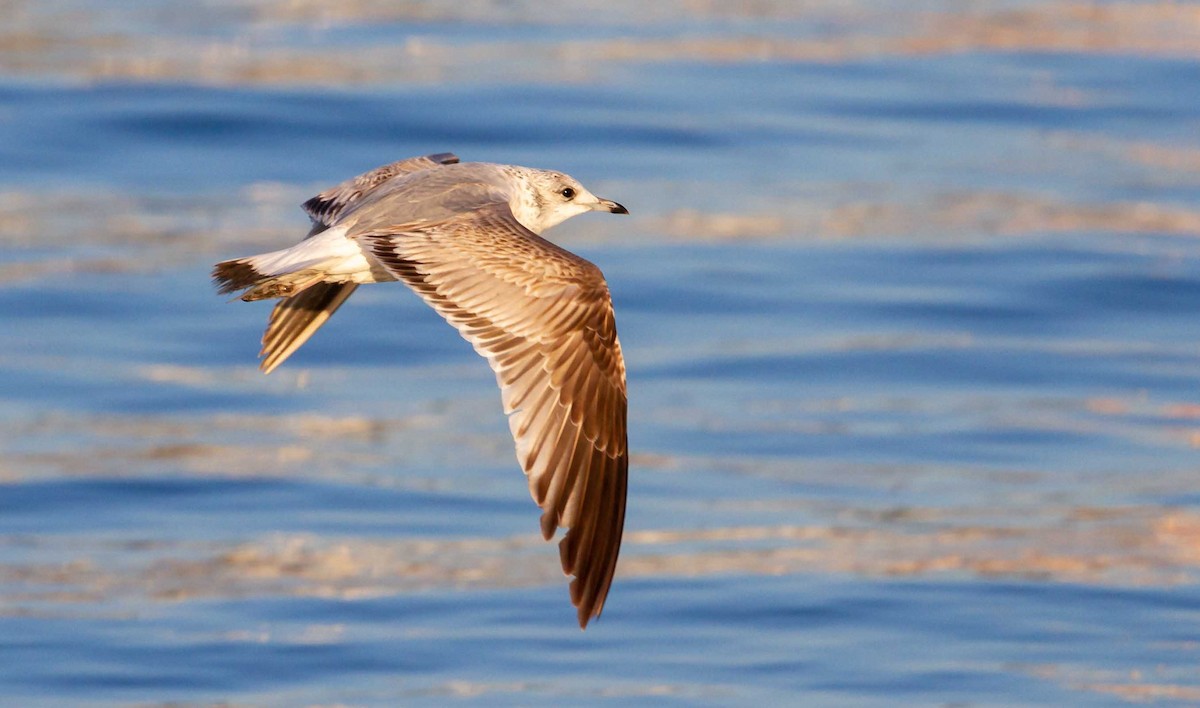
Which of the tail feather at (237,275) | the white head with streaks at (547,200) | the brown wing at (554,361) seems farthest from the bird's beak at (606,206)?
the tail feather at (237,275)

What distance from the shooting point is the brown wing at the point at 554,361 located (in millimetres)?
6695

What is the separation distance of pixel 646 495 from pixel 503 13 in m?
9.06

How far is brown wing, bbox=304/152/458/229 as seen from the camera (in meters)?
7.92

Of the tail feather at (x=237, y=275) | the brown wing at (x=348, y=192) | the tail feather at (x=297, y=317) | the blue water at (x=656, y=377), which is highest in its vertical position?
the tail feather at (x=237, y=275)

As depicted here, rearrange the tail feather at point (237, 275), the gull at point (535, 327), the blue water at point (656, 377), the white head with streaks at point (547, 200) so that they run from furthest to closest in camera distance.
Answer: the blue water at point (656, 377) < the white head with streaks at point (547, 200) < the tail feather at point (237, 275) < the gull at point (535, 327)

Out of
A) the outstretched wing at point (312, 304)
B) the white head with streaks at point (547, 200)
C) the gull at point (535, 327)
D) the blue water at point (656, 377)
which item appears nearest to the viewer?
the gull at point (535, 327)

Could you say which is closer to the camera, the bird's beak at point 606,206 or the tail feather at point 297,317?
the tail feather at point 297,317

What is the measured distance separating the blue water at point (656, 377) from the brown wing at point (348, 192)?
204 centimetres

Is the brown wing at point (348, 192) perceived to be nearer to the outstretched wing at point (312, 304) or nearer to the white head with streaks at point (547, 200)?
the outstretched wing at point (312, 304)

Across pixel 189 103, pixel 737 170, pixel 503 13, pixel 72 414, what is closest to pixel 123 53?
pixel 189 103

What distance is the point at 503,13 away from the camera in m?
19.3

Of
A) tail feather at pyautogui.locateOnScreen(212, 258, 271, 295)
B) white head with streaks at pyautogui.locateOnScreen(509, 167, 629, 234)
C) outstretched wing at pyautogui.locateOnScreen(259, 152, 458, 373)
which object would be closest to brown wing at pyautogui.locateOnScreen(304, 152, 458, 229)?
outstretched wing at pyautogui.locateOnScreen(259, 152, 458, 373)

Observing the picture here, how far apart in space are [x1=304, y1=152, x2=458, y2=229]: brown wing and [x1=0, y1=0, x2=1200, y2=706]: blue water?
2.04 m

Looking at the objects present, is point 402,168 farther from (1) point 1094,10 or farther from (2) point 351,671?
(1) point 1094,10
